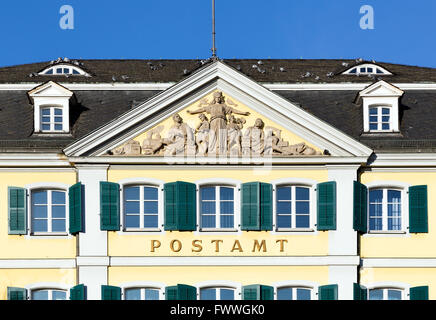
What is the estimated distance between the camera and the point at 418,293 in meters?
36.5

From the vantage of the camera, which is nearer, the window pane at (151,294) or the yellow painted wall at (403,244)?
the window pane at (151,294)

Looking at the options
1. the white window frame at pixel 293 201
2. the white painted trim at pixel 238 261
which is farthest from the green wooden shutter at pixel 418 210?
the white window frame at pixel 293 201

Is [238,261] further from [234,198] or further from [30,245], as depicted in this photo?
[30,245]

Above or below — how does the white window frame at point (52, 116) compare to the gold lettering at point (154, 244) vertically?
above

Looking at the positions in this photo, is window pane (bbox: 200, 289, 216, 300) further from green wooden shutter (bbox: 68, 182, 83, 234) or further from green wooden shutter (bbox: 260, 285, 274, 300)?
green wooden shutter (bbox: 68, 182, 83, 234)

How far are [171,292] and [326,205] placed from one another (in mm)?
6080

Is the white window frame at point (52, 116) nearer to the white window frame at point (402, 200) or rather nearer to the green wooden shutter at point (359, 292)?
the white window frame at point (402, 200)

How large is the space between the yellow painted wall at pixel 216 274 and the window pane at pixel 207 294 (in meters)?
0.38

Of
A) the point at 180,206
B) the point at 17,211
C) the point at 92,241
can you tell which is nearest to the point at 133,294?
the point at 92,241

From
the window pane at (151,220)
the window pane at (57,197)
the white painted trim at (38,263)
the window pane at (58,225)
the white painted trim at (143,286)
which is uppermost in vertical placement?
the window pane at (57,197)

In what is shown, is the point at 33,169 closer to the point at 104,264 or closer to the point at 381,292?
the point at 104,264

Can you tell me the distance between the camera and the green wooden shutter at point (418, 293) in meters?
36.5

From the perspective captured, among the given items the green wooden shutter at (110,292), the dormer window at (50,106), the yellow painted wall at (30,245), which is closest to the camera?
the green wooden shutter at (110,292)
